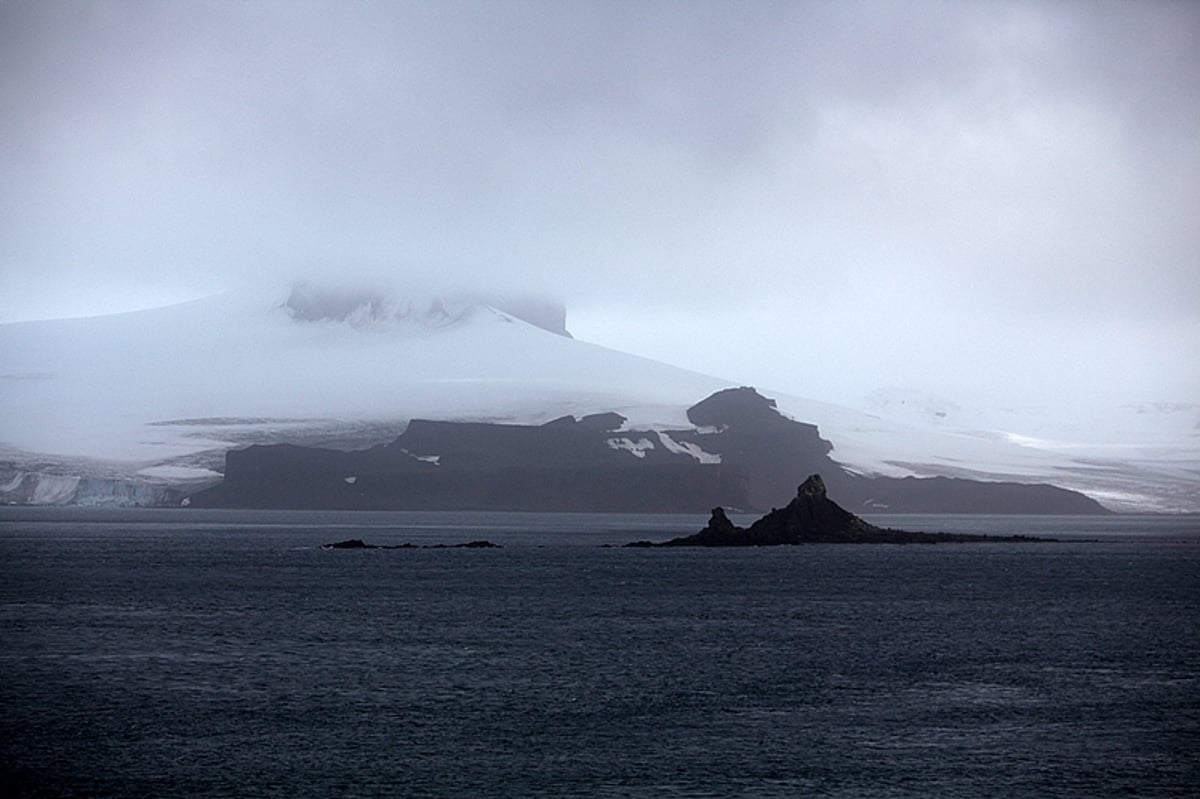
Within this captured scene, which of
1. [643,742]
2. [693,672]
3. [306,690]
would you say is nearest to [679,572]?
[693,672]

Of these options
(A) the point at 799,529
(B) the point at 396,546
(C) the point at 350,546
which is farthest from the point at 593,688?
(A) the point at 799,529

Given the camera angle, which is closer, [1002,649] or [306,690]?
[306,690]

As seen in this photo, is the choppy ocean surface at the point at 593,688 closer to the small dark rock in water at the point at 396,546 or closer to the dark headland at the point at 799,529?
the small dark rock in water at the point at 396,546

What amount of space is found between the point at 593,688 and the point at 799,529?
121501mm

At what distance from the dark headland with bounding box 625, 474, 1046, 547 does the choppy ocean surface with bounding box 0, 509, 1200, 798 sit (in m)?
57.8

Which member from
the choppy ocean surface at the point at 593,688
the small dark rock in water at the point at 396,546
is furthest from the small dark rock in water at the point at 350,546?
the choppy ocean surface at the point at 593,688

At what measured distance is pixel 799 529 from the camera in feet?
568

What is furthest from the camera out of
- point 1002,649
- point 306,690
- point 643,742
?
point 1002,649

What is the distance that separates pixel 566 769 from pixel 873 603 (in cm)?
5605

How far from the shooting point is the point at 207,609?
85750 mm

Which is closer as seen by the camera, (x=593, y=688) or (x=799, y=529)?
(x=593, y=688)

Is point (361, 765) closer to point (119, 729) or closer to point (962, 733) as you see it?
point (119, 729)

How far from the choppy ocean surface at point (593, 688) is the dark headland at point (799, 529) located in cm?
5782

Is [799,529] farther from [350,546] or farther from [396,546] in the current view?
[350,546]
